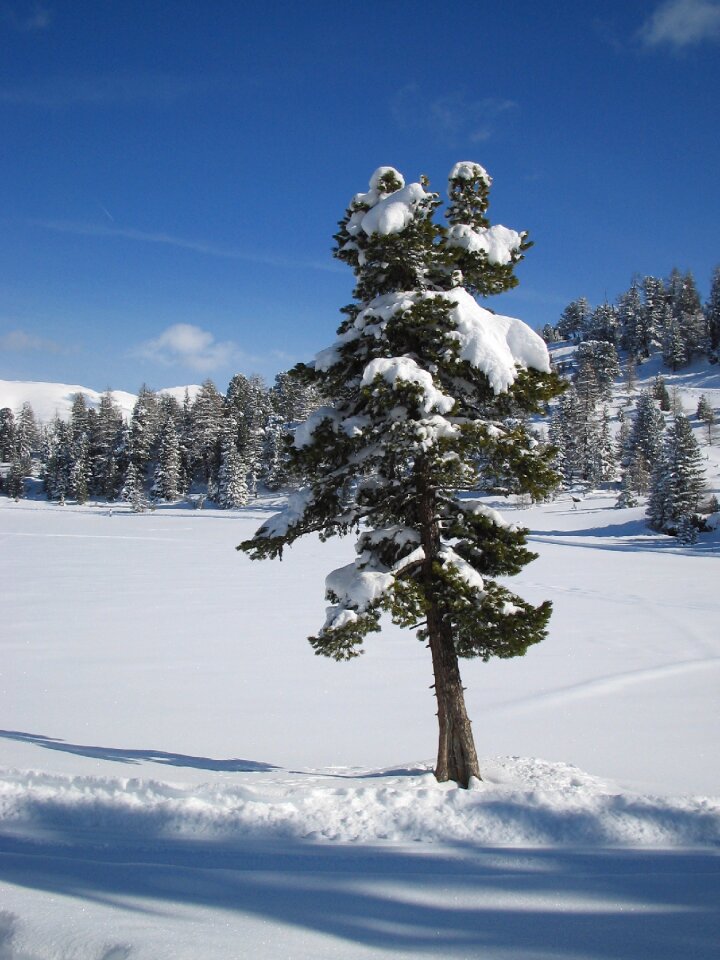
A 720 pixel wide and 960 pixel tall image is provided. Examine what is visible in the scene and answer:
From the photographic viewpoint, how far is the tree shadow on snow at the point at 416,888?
3988mm

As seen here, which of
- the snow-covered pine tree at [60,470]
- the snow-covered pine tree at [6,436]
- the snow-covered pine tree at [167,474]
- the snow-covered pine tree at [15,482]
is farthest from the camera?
the snow-covered pine tree at [6,436]

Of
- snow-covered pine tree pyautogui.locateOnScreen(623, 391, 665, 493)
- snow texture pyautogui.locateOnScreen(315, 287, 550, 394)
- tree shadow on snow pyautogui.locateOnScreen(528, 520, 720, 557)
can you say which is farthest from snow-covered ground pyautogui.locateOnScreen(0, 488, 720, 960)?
snow-covered pine tree pyautogui.locateOnScreen(623, 391, 665, 493)

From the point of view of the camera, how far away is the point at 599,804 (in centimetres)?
629

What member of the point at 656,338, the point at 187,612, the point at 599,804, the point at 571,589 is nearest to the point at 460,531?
the point at 599,804

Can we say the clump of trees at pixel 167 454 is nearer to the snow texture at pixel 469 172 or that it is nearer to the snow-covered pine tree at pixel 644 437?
the snow-covered pine tree at pixel 644 437

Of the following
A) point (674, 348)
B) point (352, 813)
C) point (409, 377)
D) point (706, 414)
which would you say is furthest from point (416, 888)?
point (674, 348)

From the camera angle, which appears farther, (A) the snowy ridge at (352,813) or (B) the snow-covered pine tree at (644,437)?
(B) the snow-covered pine tree at (644,437)

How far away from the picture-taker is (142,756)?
1034cm

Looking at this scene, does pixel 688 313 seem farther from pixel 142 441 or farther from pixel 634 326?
pixel 142 441

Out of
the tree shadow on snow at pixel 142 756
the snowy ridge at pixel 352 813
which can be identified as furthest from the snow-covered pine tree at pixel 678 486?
the snowy ridge at pixel 352 813

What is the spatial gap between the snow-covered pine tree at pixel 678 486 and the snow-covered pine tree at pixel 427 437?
4910cm

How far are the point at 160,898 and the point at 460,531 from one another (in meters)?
5.45

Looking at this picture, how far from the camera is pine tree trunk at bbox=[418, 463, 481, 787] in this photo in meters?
8.23

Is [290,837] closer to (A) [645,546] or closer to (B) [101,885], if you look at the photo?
(B) [101,885]
